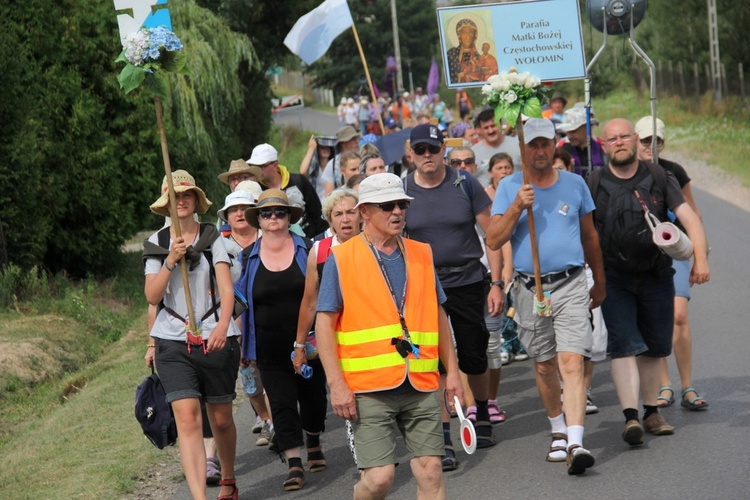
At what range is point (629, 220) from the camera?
7762mm

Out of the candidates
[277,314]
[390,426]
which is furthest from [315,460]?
[390,426]

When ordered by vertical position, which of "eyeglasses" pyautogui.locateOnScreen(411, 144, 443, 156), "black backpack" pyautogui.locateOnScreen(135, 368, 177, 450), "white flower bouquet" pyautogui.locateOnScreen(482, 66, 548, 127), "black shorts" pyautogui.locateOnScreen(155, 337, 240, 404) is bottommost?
"black backpack" pyautogui.locateOnScreen(135, 368, 177, 450)

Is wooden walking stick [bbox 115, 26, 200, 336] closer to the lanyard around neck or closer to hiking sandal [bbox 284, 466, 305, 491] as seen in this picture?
hiking sandal [bbox 284, 466, 305, 491]

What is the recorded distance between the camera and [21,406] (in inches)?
438

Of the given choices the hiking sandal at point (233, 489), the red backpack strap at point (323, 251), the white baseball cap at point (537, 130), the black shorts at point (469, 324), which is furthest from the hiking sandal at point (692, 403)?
the hiking sandal at point (233, 489)

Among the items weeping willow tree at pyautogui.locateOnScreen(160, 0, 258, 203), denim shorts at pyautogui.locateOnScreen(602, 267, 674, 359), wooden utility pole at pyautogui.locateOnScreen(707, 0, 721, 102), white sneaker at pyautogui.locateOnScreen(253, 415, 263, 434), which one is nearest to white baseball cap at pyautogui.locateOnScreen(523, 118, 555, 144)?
denim shorts at pyautogui.locateOnScreen(602, 267, 674, 359)

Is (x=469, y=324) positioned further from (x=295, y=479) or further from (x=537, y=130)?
(x=295, y=479)

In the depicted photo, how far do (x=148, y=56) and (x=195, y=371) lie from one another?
1.87 meters

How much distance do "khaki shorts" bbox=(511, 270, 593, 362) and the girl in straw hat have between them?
189 cm

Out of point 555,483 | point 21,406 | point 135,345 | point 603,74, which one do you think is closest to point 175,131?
point 135,345

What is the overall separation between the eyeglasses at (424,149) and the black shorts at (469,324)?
0.93m

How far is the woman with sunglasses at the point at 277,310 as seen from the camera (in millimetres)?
7738

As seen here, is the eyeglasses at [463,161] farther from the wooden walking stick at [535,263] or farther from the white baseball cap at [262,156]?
the wooden walking stick at [535,263]

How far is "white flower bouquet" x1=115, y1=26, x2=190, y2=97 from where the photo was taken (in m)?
6.95
